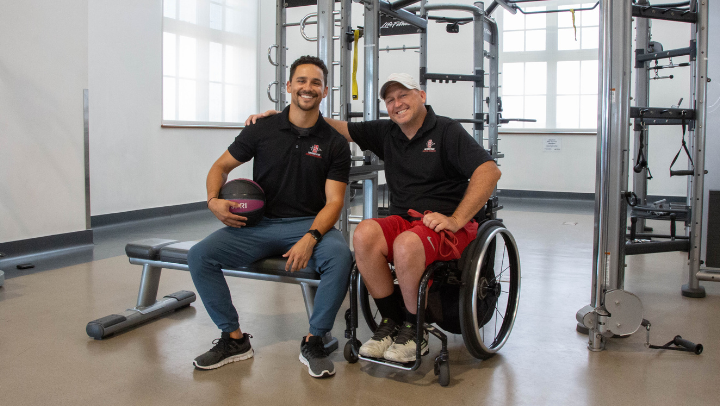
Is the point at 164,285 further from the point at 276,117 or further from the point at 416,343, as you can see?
the point at 416,343

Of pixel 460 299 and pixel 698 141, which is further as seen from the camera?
pixel 698 141

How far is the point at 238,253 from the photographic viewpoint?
2.23 m

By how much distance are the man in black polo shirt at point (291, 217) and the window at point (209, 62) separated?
13.6 feet

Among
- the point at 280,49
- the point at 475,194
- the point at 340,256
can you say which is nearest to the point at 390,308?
the point at 340,256

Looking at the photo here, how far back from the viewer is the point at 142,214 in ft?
19.4

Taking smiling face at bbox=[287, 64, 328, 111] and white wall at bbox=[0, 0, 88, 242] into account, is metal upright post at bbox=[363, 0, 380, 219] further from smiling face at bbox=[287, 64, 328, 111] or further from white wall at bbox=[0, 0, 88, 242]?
white wall at bbox=[0, 0, 88, 242]

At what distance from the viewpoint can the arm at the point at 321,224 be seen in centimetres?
212

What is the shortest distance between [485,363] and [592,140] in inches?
248

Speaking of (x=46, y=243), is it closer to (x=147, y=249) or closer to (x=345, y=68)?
(x=147, y=249)

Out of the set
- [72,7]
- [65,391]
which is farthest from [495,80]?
[65,391]

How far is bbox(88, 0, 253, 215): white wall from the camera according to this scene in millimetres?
5309

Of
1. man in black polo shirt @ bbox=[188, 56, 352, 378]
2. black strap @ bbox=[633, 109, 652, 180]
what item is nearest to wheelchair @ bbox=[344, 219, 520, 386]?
man in black polo shirt @ bbox=[188, 56, 352, 378]

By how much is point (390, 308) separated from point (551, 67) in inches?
266

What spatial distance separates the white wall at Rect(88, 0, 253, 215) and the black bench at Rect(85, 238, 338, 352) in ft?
9.87
